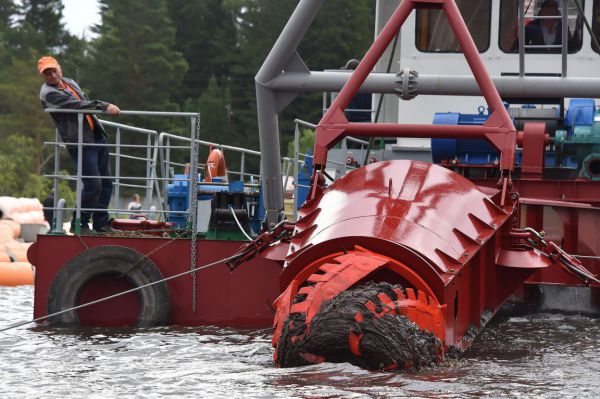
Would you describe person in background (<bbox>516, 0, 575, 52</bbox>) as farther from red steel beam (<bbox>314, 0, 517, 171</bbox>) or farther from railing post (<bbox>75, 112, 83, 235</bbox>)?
railing post (<bbox>75, 112, 83, 235</bbox>)

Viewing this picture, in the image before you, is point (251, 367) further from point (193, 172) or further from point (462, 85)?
point (462, 85)

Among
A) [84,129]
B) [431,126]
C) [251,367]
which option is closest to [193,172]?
[84,129]

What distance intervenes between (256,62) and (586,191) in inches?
2914

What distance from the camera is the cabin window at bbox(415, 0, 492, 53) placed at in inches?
680

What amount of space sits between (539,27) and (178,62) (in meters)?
71.1

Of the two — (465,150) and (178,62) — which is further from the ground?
(178,62)

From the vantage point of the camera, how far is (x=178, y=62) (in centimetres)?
8712

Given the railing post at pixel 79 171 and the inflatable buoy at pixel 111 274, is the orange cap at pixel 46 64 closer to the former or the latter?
the railing post at pixel 79 171

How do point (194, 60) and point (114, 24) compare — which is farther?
point (194, 60)

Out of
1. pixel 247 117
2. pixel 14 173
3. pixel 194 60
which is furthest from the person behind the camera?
pixel 194 60

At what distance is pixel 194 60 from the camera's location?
97.4m

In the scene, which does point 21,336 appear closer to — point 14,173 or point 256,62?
point 14,173

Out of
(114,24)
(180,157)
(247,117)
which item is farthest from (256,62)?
(180,157)

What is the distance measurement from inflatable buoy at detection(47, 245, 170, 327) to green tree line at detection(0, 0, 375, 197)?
61.3 meters
